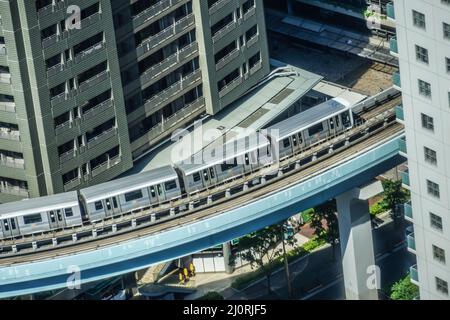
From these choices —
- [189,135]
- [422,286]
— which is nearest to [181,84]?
[189,135]

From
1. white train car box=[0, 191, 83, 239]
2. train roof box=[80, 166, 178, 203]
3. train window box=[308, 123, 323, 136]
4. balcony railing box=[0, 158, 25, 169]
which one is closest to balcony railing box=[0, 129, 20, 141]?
balcony railing box=[0, 158, 25, 169]

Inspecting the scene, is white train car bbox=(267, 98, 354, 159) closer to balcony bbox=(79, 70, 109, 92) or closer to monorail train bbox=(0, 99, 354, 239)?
monorail train bbox=(0, 99, 354, 239)

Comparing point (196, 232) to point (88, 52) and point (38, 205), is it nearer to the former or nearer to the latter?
point (38, 205)

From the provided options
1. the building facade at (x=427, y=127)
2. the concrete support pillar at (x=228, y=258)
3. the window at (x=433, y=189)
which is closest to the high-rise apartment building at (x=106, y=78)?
the concrete support pillar at (x=228, y=258)

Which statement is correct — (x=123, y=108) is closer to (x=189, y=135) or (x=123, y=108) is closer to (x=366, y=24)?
(x=189, y=135)

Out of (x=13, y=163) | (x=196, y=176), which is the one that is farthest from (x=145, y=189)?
(x=13, y=163)

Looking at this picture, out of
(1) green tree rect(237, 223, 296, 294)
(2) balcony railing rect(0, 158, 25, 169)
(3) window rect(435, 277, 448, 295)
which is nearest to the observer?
(3) window rect(435, 277, 448, 295)

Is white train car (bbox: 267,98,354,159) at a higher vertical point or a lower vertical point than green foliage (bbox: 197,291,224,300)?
higher
